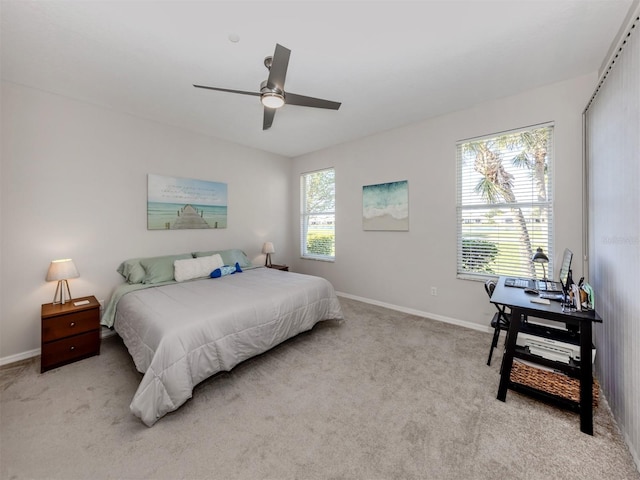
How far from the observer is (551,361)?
6.01ft

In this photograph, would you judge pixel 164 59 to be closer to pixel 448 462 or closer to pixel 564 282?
pixel 448 462

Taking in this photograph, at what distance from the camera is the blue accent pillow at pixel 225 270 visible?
11.3 ft

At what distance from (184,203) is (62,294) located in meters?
1.70

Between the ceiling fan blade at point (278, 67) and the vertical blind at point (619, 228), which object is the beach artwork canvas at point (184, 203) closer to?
the ceiling fan blade at point (278, 67)

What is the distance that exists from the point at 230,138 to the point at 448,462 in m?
4.53

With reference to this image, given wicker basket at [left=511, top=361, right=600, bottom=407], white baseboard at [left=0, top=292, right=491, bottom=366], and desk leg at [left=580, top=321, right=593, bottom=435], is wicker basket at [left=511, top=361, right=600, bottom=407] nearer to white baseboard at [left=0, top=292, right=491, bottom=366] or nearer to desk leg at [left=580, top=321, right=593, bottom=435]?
desk leg at [left=580, top=321, right=593, bottom=435]

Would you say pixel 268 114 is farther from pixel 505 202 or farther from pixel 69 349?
pixel 69 349

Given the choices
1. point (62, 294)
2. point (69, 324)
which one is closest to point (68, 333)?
point (69, 324)

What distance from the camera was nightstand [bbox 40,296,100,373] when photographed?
2.34 metres

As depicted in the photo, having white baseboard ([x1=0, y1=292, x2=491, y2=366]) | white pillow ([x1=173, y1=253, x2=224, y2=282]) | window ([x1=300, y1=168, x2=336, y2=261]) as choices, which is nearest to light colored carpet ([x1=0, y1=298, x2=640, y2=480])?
white baseboard ([x1=0, y1=292, x2=491, y2=366])

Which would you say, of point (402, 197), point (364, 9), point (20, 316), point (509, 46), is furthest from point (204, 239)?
point (509, 46)

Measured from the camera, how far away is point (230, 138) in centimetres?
418

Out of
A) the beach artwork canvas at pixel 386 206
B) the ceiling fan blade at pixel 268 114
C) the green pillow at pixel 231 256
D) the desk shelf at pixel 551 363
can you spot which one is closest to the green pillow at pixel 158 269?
the green pillow at pixel 231 256

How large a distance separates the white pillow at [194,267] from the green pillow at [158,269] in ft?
0.23
